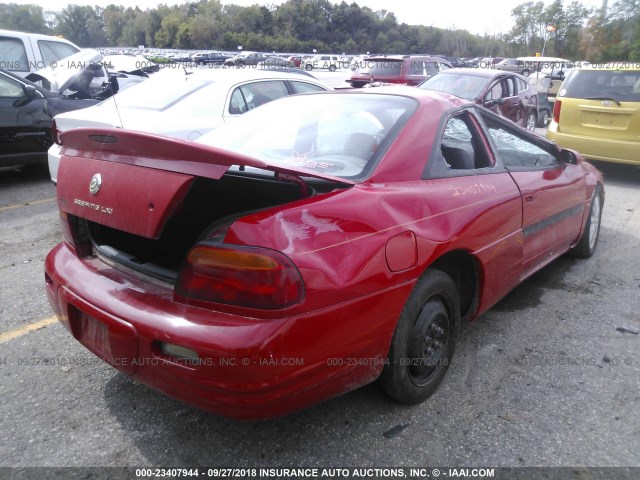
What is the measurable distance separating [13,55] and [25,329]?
8592mm

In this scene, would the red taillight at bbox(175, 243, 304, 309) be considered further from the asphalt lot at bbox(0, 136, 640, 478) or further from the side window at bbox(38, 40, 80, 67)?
the side window at bbox(38, 40, 80, 67)

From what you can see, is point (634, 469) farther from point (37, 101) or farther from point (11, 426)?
point (37, 101)

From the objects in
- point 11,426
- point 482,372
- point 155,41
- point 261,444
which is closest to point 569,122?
point 482,372

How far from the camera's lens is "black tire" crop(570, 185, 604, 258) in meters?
4.52

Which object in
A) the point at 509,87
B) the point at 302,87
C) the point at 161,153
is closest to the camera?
the point at 161,153

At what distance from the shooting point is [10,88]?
22.6 ft

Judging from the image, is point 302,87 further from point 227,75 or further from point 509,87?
point 509,87

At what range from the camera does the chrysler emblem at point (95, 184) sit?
7.34 feet

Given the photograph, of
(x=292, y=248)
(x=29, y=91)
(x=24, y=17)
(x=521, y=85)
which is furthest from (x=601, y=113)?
(x=24, y=17)

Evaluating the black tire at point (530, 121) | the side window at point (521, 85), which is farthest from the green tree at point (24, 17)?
the side window at point (521, 85)

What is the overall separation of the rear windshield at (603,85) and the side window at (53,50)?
30.8ft

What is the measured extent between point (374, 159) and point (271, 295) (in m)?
0.97

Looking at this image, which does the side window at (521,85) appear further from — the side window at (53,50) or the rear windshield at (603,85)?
the side window at (53,50)

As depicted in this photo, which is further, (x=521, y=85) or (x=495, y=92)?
(x=521, y=85)
